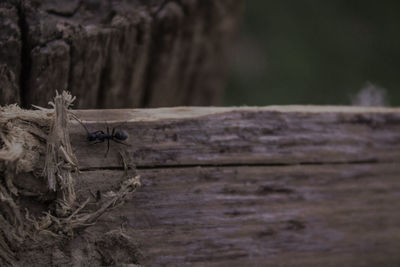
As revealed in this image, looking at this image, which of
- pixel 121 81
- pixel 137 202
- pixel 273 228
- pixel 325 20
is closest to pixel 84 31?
pixel 121 81

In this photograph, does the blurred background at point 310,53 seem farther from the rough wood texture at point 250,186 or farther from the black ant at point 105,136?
the black ant at point 105,136

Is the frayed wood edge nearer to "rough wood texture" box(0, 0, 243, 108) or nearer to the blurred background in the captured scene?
"rough wood texture" box(0, 0, 243, 108)

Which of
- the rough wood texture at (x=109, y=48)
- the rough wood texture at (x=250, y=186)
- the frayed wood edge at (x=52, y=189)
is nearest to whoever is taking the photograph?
the frayed wood edge at (x=52, y=189)

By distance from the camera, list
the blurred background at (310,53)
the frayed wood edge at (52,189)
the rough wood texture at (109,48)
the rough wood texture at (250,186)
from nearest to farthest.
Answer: the frayed wood edge at (52,189) < the rough wood texture at (250,186) < the rough wood texture at (109,48) < the blurred background at (310,53)

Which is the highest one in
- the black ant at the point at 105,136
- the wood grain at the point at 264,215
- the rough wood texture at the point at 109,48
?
the rough wood texture at the point at 109,48

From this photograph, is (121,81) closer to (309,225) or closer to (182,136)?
(182,136)

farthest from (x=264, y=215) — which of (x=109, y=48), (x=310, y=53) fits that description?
(x=310, y=53)

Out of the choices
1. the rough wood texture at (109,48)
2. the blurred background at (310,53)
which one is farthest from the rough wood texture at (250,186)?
the blurred background at (310,53)
